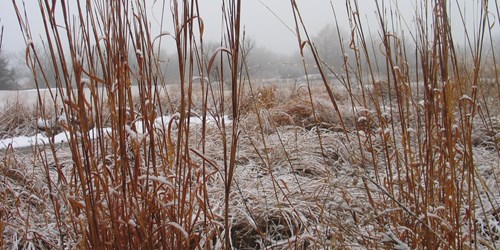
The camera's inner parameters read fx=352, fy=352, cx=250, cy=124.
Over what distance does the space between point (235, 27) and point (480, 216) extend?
1212mm

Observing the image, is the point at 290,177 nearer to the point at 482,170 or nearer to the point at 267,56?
the point at 482,170

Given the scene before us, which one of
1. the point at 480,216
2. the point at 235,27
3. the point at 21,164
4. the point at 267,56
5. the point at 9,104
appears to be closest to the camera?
the point at 235,27

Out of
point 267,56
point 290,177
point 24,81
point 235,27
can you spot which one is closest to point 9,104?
point 24,81

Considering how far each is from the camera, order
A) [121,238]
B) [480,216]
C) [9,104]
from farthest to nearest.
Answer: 1. [9,104]
2. [480,216]
3. [121,238]

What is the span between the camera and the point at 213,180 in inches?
67.1

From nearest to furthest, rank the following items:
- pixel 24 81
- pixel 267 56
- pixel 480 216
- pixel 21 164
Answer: pixel 480 216 < pixel 21 164 < pixel 24 81 < pixel 267 56

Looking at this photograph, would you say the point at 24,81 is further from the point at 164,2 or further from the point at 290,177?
the point at 164,2

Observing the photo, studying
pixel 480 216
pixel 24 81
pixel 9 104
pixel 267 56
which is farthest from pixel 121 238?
pixel 267 56

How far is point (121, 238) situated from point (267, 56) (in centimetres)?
1134

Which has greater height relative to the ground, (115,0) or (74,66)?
(115,0)

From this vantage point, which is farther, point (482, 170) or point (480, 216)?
point (482, 170)

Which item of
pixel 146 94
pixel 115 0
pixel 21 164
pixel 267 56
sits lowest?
pixel 21 164

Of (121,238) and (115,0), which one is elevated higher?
(115,0)

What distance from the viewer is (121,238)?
0.73m
